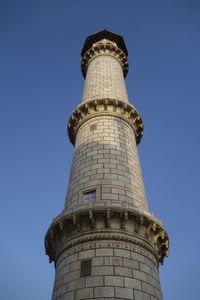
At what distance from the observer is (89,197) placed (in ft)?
55.6

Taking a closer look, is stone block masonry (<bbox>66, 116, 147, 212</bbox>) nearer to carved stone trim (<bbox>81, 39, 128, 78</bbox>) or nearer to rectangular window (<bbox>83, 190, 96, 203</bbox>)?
rectangular window (<bbox>83, 190, 96, 203</bbox>)

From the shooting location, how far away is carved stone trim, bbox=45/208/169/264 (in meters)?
15.0

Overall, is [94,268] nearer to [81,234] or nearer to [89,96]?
[81,234]

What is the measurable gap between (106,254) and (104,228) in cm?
127

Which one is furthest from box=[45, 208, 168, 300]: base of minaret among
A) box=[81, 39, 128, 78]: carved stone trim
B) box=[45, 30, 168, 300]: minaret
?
box=[81, 39, 128, 78]: carved stone trim

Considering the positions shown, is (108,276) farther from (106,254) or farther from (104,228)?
(104,228)

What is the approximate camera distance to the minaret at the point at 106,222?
13.5 m

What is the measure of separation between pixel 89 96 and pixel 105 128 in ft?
15.8

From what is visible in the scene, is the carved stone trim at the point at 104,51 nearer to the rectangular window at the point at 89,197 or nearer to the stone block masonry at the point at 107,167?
the stone block masonry at the point at 107,167

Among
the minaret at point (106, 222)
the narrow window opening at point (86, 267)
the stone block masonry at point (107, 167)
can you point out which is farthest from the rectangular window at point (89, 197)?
the narrow window opening at point (86, 267)

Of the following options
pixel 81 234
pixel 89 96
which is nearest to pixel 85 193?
pixel 81 234

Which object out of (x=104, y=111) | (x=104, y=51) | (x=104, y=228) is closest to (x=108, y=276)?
(x=104, y=228)

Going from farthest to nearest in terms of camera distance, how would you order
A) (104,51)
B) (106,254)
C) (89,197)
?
(104,51)
(89,197)
(106,254)

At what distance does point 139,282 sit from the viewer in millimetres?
Answer: 13555
